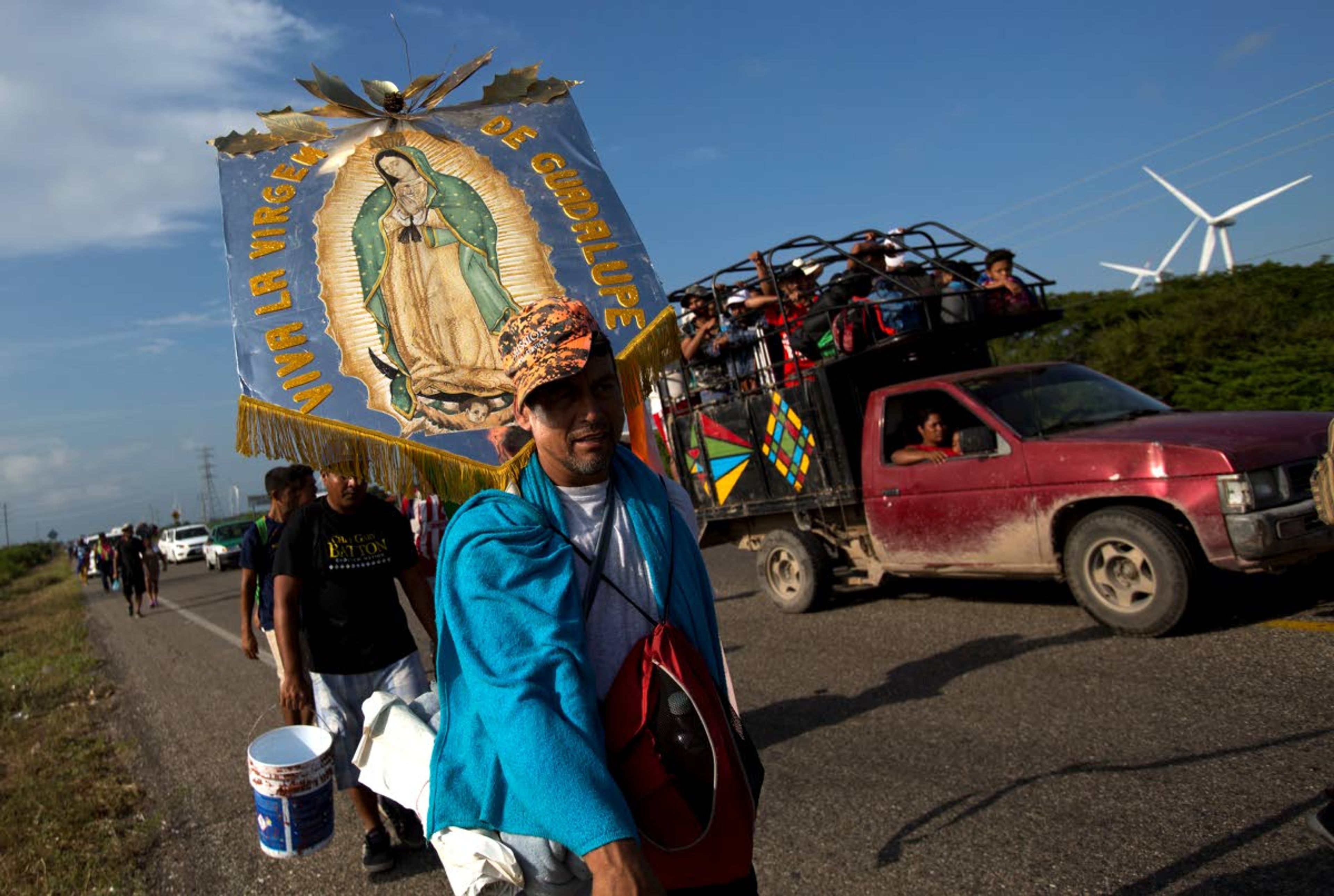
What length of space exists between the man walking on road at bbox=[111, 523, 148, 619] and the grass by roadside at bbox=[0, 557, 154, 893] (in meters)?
5.77

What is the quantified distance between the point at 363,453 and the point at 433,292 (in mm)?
442

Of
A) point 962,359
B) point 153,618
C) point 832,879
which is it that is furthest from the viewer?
point 153,618

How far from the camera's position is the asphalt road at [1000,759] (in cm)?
339

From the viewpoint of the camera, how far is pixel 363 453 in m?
2.25

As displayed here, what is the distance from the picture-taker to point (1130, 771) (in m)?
4.04

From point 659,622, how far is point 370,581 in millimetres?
2982

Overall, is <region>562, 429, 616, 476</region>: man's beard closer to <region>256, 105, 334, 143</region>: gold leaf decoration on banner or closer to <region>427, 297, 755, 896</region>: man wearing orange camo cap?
<region>427, 297, 755, 896</region>: man wearing orange camo cap

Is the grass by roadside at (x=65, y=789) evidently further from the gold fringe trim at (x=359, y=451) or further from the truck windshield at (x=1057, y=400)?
the truck windshield at (x=1057, y=400)

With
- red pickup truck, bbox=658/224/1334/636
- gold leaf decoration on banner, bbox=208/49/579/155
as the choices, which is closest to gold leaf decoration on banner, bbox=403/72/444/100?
gold leaf decoration on banner, bbox=208/49/579/155

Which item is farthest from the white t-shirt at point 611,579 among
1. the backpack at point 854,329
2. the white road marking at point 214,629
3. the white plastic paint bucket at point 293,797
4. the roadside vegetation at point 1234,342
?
the roadside vegetation at point 1234,342

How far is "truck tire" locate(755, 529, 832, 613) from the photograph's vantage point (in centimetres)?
846

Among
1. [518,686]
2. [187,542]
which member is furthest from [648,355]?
[187,542]

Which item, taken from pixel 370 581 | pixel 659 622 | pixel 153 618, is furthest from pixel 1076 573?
pixel 153 618

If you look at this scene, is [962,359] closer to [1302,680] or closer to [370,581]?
[1302,680]
